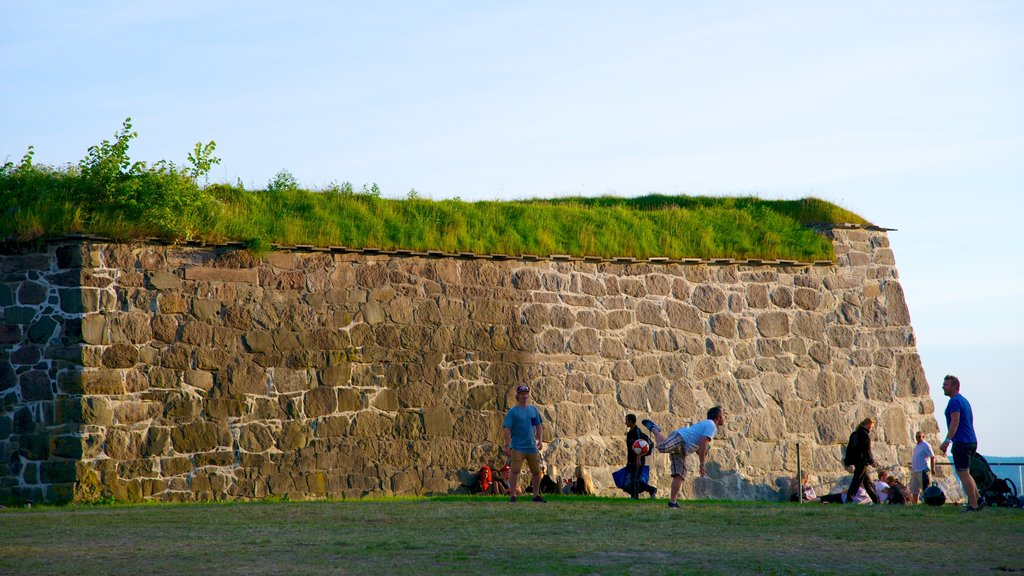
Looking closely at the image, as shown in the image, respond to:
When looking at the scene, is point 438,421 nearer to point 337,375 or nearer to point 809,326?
point 337,375

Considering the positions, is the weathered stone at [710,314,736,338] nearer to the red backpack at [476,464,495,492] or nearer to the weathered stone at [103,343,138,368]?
the red backpack at [476,464,495,492]

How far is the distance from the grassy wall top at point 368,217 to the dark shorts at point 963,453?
23.9ft

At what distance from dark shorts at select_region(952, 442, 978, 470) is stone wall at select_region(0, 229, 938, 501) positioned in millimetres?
6265

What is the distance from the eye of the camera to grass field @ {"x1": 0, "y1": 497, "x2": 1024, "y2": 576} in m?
8.70

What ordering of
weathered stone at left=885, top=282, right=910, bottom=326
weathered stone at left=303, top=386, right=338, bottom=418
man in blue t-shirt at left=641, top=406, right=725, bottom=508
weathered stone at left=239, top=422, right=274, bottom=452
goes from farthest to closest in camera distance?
weathered stone at left=885, top=282, right=910, bottom=326
weathered stone at left=303, top=386, right=338, bottom=418
weathered stone at left=239, top=422, right=274, bottom=452
man in blue t-shirt at left=641, top=406, right=725, bottom=508

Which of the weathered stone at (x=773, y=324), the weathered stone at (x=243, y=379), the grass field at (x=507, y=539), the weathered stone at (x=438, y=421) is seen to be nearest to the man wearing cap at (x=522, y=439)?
the grass field at (x=507, y=539)

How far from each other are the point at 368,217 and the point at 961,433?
921 cm

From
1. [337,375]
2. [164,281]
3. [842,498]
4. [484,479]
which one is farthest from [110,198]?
[842,498]

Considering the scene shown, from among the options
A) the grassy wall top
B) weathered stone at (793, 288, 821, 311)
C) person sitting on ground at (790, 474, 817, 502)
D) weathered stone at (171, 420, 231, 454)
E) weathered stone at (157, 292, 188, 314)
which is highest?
the grassy wall top

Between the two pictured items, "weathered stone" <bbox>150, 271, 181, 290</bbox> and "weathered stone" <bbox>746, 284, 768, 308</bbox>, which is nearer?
"weathered stone" <bbox>150, 271, 181, 290</bbox>

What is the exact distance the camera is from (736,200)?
23.5m

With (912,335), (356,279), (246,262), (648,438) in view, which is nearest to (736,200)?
(912,335)

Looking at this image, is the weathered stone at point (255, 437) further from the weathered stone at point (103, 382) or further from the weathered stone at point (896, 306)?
the weathered stone at point (896, 306)

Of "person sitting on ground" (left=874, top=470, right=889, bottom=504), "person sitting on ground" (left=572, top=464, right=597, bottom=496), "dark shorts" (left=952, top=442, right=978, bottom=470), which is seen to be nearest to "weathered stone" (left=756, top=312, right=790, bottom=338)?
"person sitting on ground" (left=874, top=470, right=889, bottom=504)
